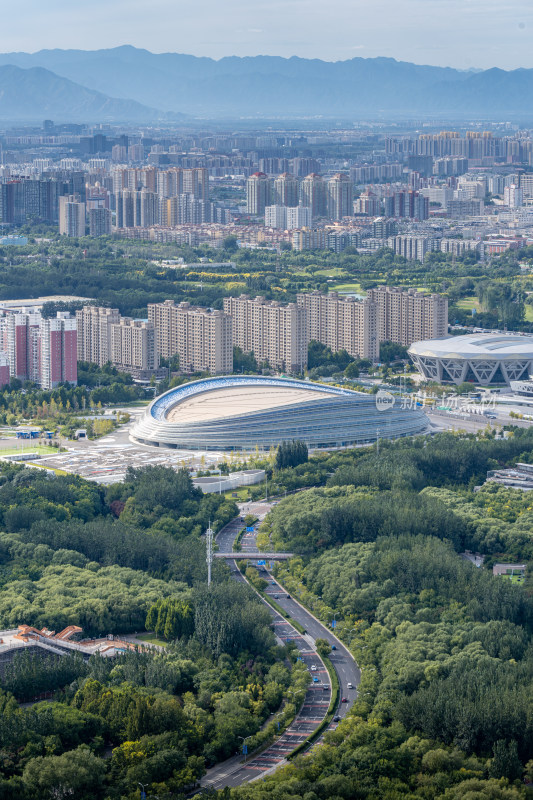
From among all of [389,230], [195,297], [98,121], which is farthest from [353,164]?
[98,121]

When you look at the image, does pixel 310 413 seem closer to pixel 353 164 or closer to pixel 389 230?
pixel 389 230

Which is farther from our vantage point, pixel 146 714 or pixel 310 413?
pixel 310 413

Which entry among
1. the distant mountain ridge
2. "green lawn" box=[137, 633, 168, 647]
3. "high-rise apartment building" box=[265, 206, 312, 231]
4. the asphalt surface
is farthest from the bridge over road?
the distant mountain ridge

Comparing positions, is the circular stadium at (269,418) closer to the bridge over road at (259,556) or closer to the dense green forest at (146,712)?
the bridge over road at (259,556)

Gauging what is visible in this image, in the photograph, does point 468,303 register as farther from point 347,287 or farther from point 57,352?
point 57,352

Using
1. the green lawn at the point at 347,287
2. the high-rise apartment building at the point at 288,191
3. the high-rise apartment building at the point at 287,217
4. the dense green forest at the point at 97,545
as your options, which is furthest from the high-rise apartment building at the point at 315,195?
the dense green forest at the point at 97,545

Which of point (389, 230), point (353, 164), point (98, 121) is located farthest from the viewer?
point (98, 121)

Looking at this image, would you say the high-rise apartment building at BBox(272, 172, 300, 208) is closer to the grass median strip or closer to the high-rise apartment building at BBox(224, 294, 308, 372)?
the high-rise apartment building at BBox(224, 294, 308, 372)

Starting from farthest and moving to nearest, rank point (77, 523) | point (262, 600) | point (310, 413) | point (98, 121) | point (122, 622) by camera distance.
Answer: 1. point (98, 121)
2. point (310, 413)
3. point (77, 523)
4. point (262, 600)
5. point (122, 622)
